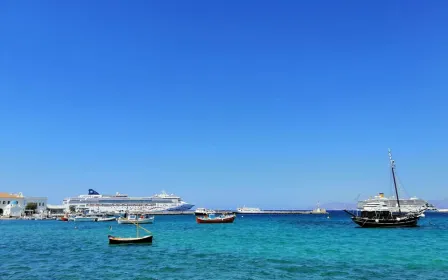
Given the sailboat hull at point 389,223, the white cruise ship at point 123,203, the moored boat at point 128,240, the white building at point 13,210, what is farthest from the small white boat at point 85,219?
the sailboat hull at point 389,223

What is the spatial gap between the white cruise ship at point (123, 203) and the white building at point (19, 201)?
31893mm

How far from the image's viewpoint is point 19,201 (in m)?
128

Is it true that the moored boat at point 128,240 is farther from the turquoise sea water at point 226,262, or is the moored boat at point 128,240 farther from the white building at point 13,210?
the white building at point 13,210

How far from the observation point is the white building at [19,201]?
12178cm

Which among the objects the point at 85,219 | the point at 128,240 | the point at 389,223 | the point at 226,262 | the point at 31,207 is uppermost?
the point at 31,207

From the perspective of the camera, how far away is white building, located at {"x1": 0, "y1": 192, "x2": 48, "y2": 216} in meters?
122

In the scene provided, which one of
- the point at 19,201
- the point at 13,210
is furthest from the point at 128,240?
the point at 19,201

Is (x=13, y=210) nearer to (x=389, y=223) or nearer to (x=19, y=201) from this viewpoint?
(x=19, y=201)

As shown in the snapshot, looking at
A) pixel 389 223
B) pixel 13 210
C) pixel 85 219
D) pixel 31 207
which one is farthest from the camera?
pixel 31 207

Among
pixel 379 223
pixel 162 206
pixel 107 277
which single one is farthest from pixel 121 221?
pixel 162 206

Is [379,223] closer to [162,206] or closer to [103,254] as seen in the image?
[103,254]

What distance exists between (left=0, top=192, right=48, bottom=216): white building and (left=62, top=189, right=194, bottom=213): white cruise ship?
1256 inches

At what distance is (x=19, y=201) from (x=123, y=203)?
2150 inches

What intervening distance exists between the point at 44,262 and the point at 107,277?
8562mm
